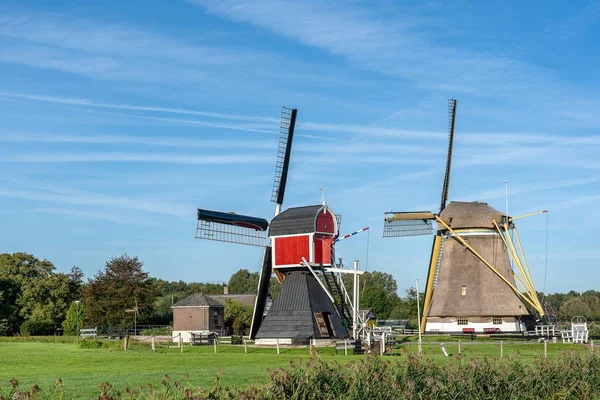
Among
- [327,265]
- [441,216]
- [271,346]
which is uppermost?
[441,216]

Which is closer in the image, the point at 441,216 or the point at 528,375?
the point at 528,375

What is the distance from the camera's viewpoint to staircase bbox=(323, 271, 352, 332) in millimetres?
43000

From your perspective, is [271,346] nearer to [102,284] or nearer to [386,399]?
[102,284]

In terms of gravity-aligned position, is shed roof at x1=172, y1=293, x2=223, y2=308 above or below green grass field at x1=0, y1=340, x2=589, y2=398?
above

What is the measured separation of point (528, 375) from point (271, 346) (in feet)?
90.2

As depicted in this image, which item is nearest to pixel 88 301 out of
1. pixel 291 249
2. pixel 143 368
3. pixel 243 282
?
pixel 291 249

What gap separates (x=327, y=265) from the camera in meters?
43.2

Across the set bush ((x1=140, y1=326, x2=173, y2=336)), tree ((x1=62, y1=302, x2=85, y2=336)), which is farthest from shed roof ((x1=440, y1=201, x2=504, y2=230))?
tree ((x1=62, y1=302, x2=85, y2=336))

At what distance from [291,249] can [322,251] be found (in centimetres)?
175

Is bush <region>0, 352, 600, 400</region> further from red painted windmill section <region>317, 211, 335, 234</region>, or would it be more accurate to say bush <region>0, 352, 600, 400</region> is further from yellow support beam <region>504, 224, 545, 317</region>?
yellow support beam <region>504, 224, 545, 317</region>

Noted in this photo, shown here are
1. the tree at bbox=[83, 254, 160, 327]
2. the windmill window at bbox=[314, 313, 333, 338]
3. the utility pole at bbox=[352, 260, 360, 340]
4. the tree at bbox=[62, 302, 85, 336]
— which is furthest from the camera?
the tree at bbox=[62, 302, 85, 336]

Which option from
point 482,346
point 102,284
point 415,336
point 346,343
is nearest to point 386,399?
point 346,343

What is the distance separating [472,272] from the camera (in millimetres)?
53156

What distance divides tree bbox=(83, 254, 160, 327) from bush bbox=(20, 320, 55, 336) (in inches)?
385
